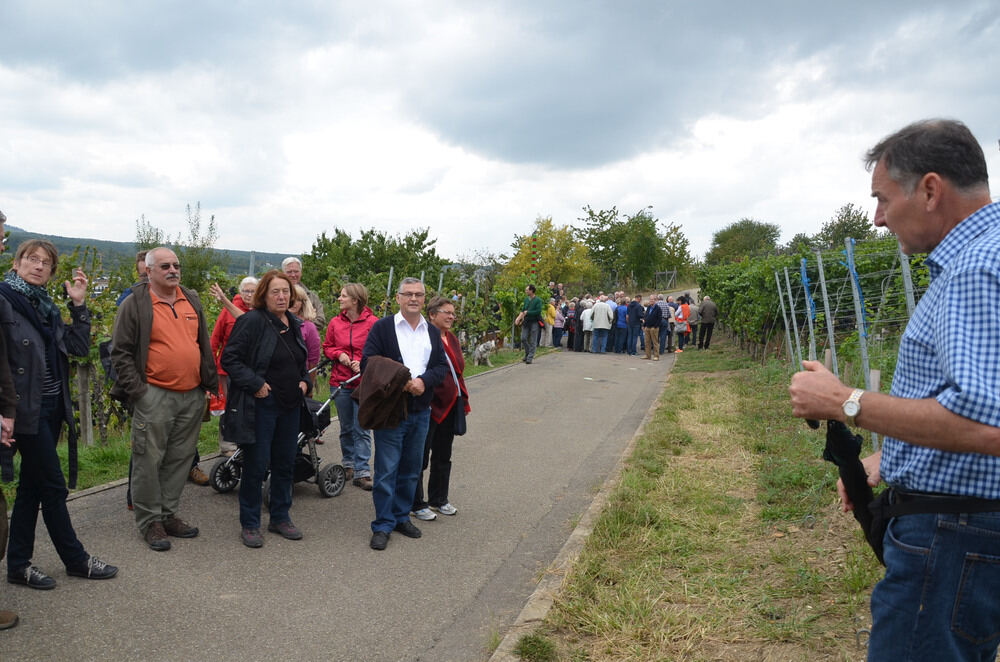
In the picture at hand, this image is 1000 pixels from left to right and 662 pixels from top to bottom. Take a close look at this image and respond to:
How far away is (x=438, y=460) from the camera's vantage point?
6270 millimetres

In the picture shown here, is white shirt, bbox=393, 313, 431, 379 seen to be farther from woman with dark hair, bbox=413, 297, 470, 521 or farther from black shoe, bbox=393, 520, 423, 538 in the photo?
black shoe, bbox=393, 520, 423, 538

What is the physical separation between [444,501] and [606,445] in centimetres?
346

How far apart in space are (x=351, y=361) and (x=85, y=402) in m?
3.04

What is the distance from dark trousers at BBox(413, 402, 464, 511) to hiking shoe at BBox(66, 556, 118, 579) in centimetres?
235

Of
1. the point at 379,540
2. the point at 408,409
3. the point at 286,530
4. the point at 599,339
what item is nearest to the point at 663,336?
the point at 599,339

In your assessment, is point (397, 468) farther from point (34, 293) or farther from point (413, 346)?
point (34, 293)

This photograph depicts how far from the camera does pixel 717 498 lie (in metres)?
6.50

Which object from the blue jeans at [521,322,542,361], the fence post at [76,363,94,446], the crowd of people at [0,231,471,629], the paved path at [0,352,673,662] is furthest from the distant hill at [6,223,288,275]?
the blue jeans at [521,322,542,361]

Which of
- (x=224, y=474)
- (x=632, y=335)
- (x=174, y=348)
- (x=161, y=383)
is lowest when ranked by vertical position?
(x=224, y=474)

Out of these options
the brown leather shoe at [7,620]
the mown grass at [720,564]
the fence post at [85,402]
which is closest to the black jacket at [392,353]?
the mown grass at [720,564]

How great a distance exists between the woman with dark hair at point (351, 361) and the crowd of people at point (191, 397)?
81 centimetres

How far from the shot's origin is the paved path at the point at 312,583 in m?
3.80

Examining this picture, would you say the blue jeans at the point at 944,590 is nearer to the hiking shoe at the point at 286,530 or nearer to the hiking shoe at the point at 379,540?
the hiking shoe at the point at 379,540

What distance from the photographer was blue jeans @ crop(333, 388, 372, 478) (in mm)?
6883
